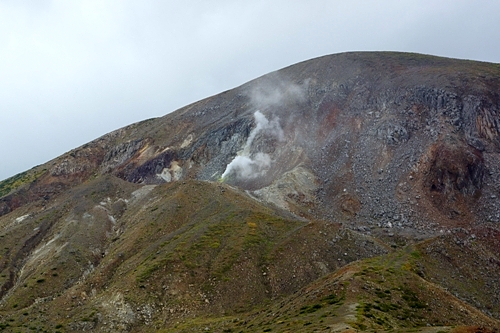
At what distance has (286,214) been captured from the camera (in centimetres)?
7250

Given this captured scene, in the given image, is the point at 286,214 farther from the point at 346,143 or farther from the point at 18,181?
the point at 18,181

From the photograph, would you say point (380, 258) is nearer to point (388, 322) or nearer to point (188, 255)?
point (388, 322)

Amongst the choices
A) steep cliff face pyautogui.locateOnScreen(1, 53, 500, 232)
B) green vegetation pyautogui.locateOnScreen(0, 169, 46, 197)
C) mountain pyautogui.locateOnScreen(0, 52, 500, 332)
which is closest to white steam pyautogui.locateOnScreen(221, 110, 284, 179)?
steep cliff face pyautogui.locateOnScreen(1, 53, 500, 232)

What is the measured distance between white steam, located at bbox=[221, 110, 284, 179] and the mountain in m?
0.39

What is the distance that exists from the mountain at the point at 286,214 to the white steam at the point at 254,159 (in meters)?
0.39

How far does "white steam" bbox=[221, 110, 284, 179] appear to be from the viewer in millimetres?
95750

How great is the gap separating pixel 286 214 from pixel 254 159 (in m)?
28.9

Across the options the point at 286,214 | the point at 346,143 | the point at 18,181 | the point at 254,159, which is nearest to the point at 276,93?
the point at 254,159

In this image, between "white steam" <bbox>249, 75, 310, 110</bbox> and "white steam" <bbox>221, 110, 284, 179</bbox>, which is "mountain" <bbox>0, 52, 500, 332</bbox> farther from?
"white steam" <bbox>249, 75, 310, 110</bbox>

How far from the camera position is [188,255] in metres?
57.8

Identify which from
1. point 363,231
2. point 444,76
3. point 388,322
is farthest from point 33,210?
point 444,76

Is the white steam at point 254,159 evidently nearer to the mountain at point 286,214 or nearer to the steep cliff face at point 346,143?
the steep cliff face at point 346,143

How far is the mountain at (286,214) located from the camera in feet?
144

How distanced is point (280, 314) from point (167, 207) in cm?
3914
